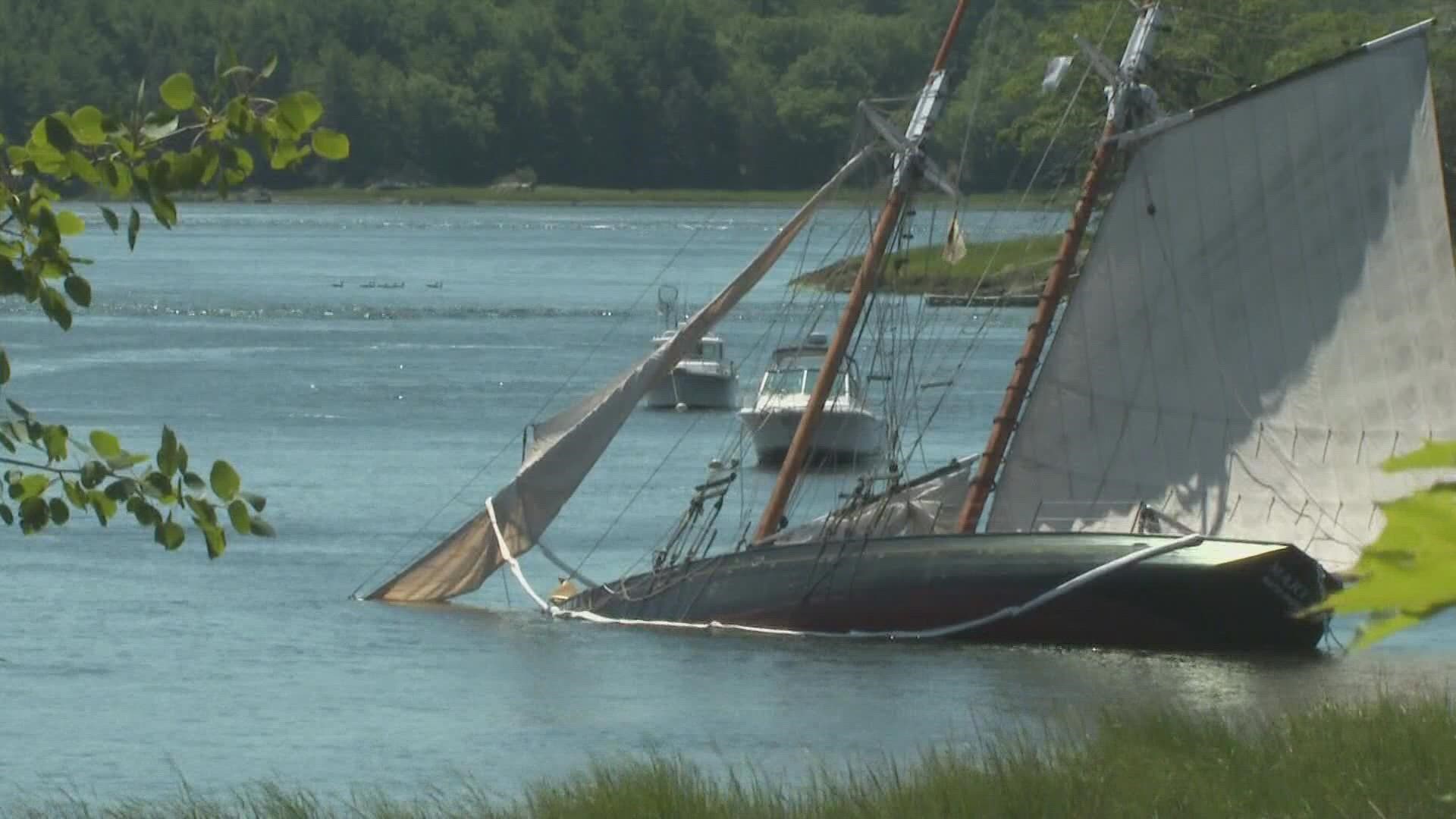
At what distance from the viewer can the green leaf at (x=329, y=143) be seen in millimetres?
6984

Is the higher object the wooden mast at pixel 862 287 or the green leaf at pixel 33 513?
the green leaf at pixel 33 513

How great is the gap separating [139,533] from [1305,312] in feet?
59.9

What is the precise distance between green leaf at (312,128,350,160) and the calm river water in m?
9.62

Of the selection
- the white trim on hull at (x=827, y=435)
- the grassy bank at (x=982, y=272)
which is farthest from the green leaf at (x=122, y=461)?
the grassy bank at (x=982, y=272)

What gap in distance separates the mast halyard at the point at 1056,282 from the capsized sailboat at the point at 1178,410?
32mm

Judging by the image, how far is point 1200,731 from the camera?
1517cm

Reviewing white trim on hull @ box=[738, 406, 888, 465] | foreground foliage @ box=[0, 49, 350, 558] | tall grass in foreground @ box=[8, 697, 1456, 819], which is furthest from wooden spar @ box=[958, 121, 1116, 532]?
foreground foliage @ box=[0, 49, 350, 558]

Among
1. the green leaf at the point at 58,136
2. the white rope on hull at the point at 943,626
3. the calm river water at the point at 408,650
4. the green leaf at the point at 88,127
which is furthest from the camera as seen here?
the white rope on hull at the point at 943,626

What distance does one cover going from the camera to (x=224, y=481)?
7.05 m

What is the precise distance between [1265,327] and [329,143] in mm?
22484

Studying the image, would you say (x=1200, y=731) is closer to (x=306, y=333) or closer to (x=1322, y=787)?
(x=1322, y=787)

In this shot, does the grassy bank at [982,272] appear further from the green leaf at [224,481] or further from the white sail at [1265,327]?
the green leaf at [224,481]

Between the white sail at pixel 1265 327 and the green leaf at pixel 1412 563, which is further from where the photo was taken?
the white sail at pixel 1265 327

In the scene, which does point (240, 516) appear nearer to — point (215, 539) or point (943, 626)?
point (215, 539)
